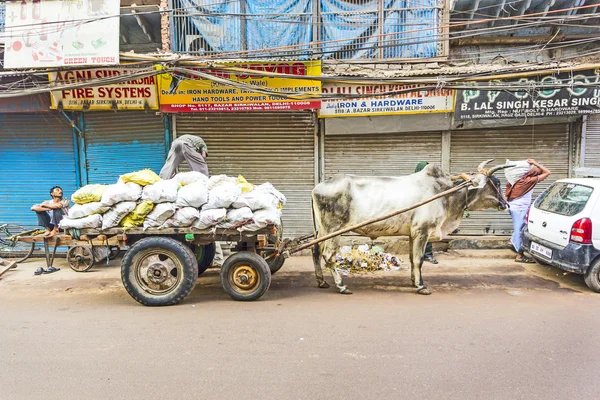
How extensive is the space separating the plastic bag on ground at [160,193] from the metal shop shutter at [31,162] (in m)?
5.00

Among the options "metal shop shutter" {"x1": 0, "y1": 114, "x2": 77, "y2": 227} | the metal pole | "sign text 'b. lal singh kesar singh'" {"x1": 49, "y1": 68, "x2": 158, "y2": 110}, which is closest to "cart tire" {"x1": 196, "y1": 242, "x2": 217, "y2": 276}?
the metal pole

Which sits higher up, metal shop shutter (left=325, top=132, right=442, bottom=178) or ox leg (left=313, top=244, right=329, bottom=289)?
metal shop shutter (left=325, top=132, right=442, bottom=178)

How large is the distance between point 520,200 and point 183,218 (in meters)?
6.34

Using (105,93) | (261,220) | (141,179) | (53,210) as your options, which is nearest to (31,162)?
(53,210)

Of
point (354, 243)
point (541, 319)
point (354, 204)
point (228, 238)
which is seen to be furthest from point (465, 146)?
point (228, 238)

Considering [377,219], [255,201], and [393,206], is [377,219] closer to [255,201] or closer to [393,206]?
[393,206]

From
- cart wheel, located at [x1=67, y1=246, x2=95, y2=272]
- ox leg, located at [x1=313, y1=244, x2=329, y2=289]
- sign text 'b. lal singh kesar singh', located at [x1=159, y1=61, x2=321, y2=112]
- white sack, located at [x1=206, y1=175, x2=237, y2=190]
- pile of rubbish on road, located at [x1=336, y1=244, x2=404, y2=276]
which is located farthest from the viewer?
sign text 'b. lal singh kesar singh', located at [x1=159, y1=61, x2=321, y2=112]

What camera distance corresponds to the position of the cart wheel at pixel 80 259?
716 centimetres

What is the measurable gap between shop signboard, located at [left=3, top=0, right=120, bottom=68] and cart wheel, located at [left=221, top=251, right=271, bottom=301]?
4.71m

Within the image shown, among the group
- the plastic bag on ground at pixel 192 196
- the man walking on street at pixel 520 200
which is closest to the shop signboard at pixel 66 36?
the plastic bag on ground at pixel 192 196

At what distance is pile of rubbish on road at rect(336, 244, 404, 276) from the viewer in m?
7.28

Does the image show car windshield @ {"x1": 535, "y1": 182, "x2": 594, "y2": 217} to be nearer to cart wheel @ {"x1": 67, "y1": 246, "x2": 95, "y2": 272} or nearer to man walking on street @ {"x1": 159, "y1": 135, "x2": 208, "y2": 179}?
man walking on street @ {"x1": 159, "y1": 135, "x2": 208, "y2": 179}

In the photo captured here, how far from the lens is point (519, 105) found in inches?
316

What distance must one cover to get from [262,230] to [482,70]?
590cm
